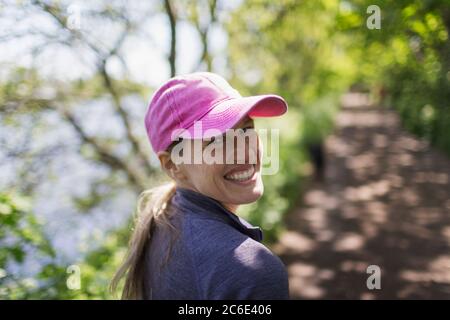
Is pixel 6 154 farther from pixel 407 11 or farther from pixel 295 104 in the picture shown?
pixel 295 104

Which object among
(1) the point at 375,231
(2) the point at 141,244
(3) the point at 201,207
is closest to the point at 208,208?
(3) the point at 201,207

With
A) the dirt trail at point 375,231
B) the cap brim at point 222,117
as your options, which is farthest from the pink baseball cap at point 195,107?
the dirt trail at point 375,231

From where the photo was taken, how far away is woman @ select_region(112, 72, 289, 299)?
111cm

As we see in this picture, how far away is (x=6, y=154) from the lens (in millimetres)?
2590

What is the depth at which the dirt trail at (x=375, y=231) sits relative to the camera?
4361mm

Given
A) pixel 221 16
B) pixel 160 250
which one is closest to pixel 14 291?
pixel 160 250

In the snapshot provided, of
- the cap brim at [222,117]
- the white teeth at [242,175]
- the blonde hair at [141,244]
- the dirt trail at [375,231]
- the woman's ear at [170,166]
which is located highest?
the cap brim at [222,117]

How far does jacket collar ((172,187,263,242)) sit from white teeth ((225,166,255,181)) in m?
0.11

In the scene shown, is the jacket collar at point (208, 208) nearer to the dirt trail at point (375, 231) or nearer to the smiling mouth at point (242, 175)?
the smiling mouth at point (242, 175)

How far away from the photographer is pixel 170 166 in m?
1.45

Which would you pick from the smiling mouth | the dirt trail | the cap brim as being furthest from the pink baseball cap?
the dirt trail

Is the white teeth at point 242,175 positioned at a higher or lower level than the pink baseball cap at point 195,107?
lower

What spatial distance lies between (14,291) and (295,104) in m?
10.9

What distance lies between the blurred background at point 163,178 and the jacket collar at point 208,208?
961mm
